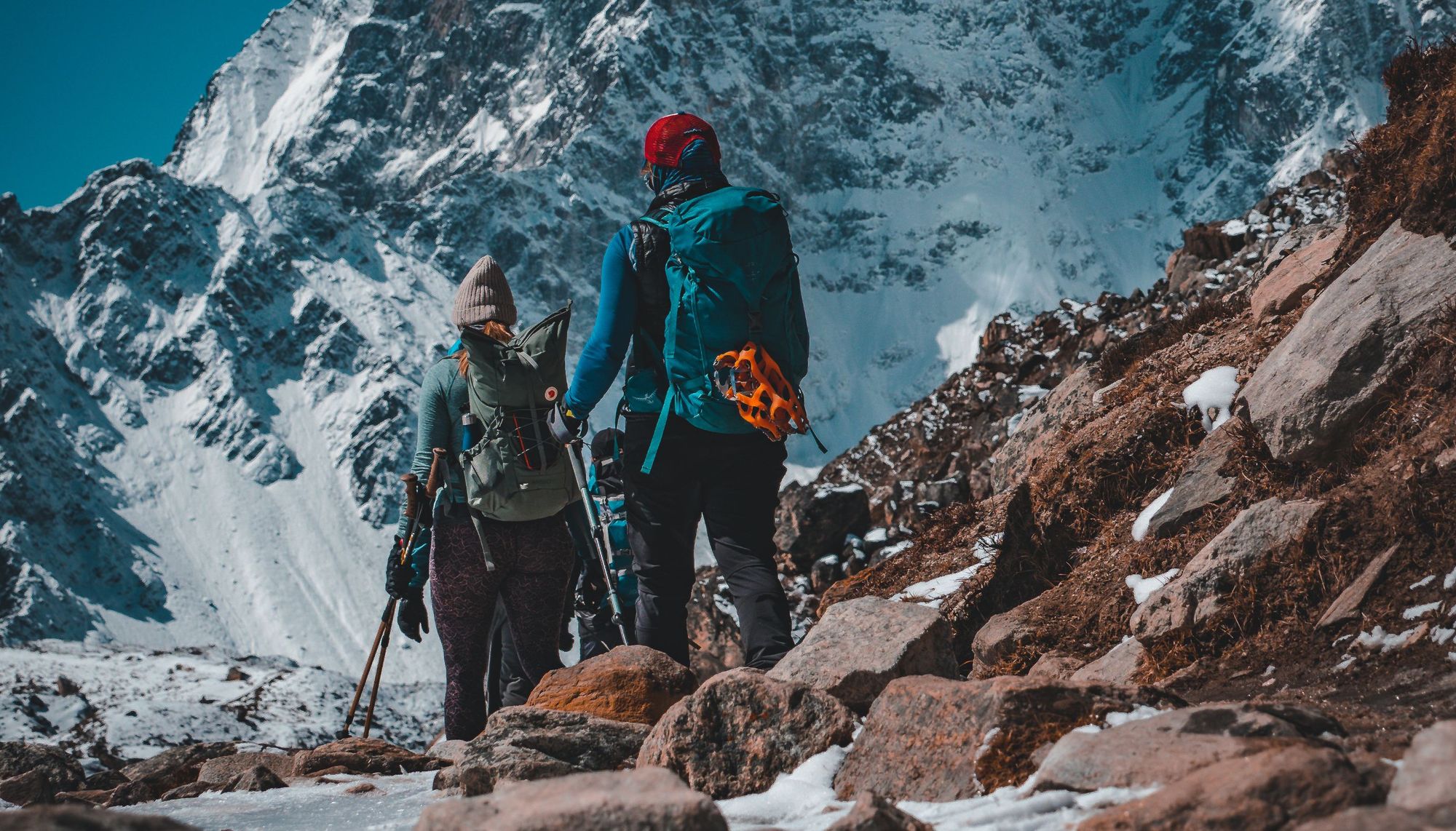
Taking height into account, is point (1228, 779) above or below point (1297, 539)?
below

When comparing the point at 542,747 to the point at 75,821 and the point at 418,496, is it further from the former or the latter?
the point at 418,496

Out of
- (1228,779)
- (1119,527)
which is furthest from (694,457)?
(1228,779)

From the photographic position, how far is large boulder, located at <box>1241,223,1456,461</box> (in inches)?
193

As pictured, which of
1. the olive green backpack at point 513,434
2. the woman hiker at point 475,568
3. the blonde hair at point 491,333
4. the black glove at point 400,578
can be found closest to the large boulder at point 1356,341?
the olive green backpack at point 513,434

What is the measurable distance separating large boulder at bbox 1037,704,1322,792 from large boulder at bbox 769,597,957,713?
1.18 m

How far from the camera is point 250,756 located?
6934 millimetres

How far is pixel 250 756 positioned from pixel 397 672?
473 ft

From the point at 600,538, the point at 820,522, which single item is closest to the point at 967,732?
the point at 600,538

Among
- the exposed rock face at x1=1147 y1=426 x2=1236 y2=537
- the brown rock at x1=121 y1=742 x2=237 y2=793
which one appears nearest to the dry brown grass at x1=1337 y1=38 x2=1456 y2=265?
the exposed rock face at x1=1147 y1=426 x2=1236 y2=537

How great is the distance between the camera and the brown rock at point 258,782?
18.5ft

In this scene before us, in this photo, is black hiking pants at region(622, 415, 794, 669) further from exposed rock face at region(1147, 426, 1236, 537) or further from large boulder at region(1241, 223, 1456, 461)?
large boulder at region(1241, 223, 1456, 461)

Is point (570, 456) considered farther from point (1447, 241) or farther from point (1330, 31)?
point (1330, 31)

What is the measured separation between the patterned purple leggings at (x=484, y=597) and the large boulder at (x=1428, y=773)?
4883mm

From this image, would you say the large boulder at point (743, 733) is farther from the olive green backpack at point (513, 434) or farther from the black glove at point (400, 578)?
the black glove at point (400, 578)
